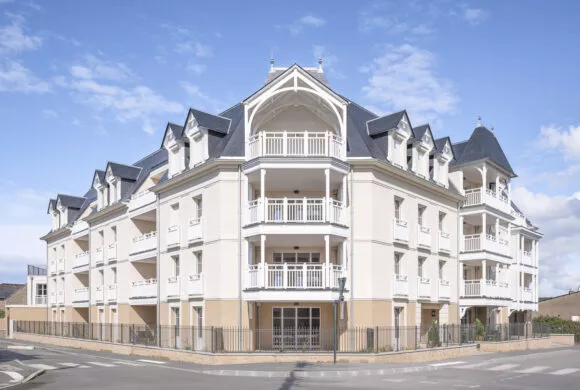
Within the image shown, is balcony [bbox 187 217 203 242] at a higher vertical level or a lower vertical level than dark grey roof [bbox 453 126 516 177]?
lower

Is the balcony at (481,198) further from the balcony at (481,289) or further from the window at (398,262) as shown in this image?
the window at (398,262)

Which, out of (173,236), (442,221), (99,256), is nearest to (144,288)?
(173,236)

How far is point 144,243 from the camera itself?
37844 mm

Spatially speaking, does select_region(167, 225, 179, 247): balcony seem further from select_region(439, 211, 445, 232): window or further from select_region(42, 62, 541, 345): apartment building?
select_region(439, 211, 445, 232): window

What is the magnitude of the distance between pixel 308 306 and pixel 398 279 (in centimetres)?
444

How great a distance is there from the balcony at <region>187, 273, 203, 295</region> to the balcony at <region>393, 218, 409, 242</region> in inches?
357

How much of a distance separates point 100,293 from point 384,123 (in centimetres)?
2228

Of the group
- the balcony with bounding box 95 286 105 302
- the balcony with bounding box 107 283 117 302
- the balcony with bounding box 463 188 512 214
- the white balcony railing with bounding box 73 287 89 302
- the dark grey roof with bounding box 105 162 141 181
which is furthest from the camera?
the white balcony railing with bounding box 73 287 89 302

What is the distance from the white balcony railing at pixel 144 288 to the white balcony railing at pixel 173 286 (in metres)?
2.14

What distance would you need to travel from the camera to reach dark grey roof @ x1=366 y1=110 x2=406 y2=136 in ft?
107

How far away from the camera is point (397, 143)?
3341 cm

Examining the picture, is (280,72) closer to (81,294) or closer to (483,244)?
(483,244)

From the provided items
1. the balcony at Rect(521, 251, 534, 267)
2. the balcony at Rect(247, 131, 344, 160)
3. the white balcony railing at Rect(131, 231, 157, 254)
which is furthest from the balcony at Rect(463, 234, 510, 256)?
the white balcony railing at Rect(131, 231, 157, 254)

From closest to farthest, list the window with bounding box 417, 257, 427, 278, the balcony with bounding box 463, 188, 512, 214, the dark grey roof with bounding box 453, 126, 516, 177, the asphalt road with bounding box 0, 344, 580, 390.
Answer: the asphalt road with bounding box 0, 344, 580, 390 → the window with bounding box 417, 257, 427, 278 → the balcony with bounding box 463, 188, 512, 214 → the dark grey roof with bounding box 453, 126, 516, 177
